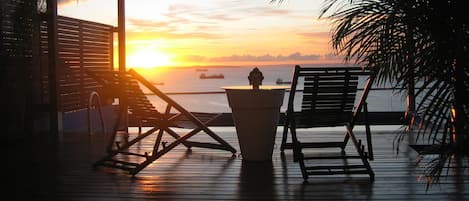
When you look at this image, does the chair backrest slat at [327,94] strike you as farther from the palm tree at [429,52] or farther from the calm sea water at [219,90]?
the palm tree at [429,52]

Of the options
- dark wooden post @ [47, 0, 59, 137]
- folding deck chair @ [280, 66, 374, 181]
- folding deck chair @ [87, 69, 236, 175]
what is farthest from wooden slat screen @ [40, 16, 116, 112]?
folding deck chair @ [280, 66, 374, 181]

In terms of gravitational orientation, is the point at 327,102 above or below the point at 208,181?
above

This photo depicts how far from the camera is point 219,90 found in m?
9.73

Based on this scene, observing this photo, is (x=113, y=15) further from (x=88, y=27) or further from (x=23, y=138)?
(x=23, y=138)

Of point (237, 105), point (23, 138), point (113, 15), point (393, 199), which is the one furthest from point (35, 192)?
point (113, 15)

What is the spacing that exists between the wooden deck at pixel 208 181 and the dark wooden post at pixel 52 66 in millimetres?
916

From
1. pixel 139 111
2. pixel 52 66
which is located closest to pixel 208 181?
pixel 139 111

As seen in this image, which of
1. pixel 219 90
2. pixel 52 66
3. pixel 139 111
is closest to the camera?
pixel 139 111

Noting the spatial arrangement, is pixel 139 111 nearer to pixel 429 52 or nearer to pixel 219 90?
pixel 429 52

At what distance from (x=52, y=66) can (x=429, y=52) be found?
4.89 metres

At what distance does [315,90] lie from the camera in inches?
185

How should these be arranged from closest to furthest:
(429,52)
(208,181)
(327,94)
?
(429,52) < (208,181) < (327,94)

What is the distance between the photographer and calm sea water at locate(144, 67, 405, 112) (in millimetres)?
8679

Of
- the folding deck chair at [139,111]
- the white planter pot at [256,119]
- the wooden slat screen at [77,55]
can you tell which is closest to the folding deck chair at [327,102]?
the white planter pot at [256,119]
